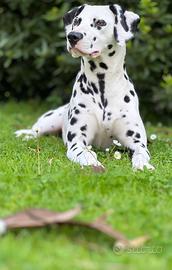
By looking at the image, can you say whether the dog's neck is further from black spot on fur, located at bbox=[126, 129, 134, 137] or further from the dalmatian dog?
black spot on fur, located at bbox=[126, 129, 134, 137]

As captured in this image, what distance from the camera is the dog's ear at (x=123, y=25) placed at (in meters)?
5.91

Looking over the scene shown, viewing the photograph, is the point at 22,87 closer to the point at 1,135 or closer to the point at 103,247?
the point at 1,135

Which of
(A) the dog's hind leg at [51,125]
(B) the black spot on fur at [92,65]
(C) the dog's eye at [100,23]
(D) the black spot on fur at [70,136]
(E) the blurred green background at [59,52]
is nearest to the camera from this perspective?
(C) the dog's eye at [100,23]

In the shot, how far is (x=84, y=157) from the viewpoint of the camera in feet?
17.6

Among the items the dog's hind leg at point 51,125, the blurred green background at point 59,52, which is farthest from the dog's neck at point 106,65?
the blurred green background at point 59,52

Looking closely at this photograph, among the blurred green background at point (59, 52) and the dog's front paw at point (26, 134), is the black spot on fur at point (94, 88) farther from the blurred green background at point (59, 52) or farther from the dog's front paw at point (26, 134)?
the blurred green background at point (59, 52)

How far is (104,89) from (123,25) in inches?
23.7

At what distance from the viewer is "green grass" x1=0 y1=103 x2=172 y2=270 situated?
315 centimetres

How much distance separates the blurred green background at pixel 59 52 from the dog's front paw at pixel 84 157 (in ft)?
11.4

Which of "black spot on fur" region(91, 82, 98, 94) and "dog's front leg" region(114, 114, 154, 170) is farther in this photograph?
"black spot on fur" region(91, 82, 98, 94)

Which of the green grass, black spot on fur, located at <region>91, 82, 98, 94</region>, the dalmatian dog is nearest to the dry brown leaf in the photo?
the green grass

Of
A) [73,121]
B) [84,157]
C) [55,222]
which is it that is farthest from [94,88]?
[55,222]

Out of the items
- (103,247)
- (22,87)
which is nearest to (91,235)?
(103,247)

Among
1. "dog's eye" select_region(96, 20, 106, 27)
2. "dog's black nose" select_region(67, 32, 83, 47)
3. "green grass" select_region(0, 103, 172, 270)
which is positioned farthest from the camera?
"dog's eye" select_region(96, 20, 106, 27)
